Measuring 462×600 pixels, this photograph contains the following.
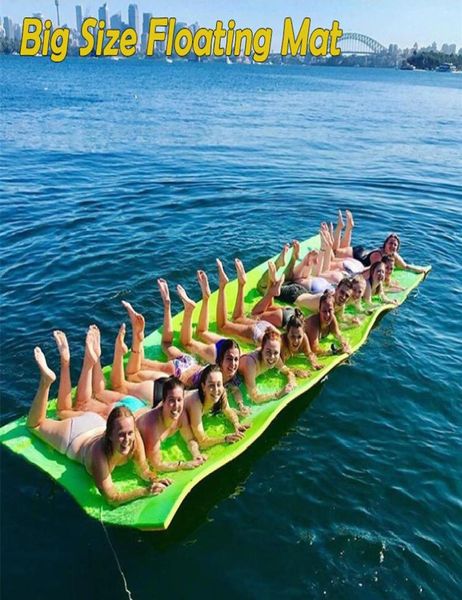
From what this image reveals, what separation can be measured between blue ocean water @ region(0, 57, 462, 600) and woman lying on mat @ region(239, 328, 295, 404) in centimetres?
50

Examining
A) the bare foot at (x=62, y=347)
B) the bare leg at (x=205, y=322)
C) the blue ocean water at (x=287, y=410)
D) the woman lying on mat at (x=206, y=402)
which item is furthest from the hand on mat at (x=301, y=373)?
the bare foot at (x=62, y=347)

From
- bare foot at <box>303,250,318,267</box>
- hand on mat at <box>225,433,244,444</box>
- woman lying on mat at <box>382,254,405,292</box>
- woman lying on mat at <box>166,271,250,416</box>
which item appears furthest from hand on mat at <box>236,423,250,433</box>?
woman lying on mat at <box>382,254,405,292</box>

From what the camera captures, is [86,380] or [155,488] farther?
[86,380]

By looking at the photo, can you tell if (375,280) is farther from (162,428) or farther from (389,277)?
(162,428)

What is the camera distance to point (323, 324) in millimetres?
9531

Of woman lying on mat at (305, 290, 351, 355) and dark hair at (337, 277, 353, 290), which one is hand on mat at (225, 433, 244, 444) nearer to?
woman lying on mat at (305, 290, 351, 355)

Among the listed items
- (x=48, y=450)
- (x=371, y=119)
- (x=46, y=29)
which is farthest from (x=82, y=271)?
(x=371, y=119)

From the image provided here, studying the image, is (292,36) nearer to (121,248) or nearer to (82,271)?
(121,248)

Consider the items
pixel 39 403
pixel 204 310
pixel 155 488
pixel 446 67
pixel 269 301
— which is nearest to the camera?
pixel 155 488

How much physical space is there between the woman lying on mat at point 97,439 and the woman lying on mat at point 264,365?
234cm

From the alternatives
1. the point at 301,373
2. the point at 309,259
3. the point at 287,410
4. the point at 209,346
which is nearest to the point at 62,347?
the point at 209,346

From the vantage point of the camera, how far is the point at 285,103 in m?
59.2

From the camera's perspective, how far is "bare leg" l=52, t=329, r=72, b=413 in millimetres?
7133

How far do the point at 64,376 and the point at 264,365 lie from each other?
10.2ft
